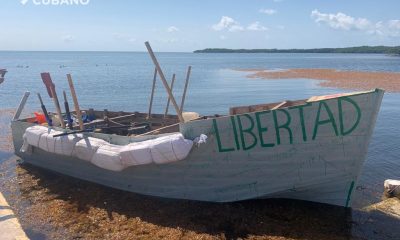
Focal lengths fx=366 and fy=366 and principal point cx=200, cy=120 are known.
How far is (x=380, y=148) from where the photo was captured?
1366cm

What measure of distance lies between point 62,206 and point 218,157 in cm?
406

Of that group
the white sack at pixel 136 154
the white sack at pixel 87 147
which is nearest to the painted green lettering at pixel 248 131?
the white sack at pixel 136 154

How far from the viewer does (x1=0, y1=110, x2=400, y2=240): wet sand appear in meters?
7.39

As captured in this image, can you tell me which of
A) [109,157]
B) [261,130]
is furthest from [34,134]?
[261,130]

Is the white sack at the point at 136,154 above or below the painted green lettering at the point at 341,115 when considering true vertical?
below

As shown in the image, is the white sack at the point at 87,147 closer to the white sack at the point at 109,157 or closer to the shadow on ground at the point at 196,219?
the white sack at the point at 109,157

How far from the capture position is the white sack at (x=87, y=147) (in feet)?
29.8

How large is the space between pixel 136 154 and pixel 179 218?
172cm

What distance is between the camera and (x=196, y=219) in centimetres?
799

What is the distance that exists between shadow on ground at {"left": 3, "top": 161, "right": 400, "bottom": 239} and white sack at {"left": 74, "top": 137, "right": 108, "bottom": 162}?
1079mm

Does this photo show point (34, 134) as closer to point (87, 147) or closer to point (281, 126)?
point (87, 147)

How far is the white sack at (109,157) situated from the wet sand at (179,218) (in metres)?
1.00

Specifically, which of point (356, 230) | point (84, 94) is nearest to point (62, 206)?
point (356, 230)

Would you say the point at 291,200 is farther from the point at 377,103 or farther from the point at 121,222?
the point at 121,222
